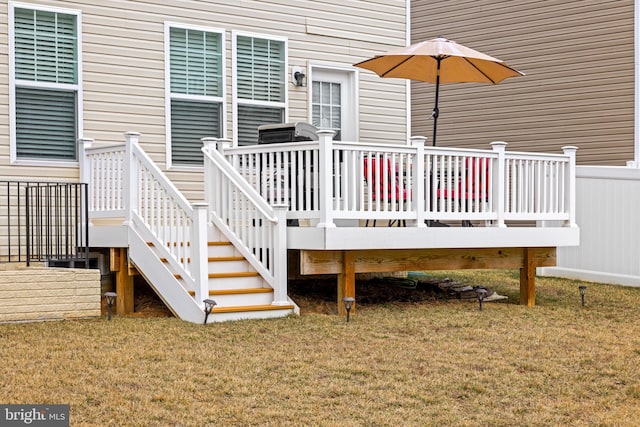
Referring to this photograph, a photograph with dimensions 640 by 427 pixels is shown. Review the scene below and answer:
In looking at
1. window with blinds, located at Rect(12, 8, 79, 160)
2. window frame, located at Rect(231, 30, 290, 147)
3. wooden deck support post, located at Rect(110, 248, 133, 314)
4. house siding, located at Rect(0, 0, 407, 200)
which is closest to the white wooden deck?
wooden deck support post, located at Rect(110, 248, 133, 314)

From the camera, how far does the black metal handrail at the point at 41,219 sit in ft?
30.9

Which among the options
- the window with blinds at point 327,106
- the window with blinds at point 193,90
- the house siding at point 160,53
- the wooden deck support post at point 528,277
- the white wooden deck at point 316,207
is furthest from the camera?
the window with blinds at point 327,106

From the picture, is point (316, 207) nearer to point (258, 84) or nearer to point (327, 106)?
point (258, 84)

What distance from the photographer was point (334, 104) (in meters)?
12.2

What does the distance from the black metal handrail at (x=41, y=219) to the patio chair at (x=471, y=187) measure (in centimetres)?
377

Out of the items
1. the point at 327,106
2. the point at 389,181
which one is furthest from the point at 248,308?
the point at 327,106

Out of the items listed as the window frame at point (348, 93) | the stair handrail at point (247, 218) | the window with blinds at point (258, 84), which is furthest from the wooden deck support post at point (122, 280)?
the window frame at point (348, 93)

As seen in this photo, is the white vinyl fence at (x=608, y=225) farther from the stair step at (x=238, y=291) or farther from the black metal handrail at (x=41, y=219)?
the black metal handrail at (x=41, y=219)

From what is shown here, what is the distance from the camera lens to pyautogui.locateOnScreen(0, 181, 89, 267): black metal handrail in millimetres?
9430

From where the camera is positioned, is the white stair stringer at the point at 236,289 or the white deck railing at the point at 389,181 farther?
the white deck railing at the point at 389,181

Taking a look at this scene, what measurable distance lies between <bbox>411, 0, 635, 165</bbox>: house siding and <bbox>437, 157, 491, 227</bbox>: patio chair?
6343 millimetres

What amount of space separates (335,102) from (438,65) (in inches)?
71.0

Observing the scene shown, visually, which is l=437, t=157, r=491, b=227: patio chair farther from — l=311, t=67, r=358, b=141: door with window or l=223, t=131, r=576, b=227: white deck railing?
l=311, t=67, r=358, b=141: door with window

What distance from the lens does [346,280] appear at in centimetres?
939
